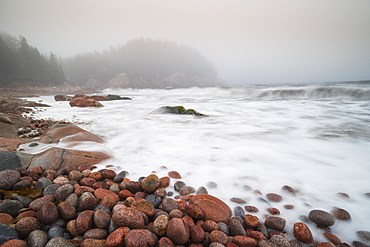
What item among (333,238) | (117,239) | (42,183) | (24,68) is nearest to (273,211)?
(333,238)

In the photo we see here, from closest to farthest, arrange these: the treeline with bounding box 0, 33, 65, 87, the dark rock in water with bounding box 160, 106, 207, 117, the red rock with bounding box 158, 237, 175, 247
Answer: the red rock with bounding box 158, 237, 175, 247 → the dark rock in water with bounding box 160, 106, 207, 117 → the treeline with bounding box 0, 33, 65, 87

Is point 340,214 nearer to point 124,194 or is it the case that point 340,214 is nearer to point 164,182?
point 164,182

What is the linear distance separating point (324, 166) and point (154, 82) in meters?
98.4

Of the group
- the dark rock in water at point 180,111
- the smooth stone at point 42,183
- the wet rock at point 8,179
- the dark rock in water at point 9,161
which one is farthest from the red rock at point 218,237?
the dark rock in water at point 180,111

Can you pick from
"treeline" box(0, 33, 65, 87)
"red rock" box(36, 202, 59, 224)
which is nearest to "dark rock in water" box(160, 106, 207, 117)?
"red rock" box(36, 202, 59, 224)

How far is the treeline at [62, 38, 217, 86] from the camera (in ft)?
266

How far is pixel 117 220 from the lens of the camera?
1.21 metres

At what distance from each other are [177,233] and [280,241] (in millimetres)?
766

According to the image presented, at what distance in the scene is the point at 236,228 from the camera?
4.27 ft

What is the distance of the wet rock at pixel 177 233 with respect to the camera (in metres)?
1.15

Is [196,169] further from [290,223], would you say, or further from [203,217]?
[290,223]

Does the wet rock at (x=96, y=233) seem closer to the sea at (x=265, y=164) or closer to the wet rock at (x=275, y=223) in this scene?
the sea at (x=265, y=164)

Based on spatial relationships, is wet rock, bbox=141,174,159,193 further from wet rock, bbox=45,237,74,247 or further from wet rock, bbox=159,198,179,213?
wet rock, bbox=45,237,74,247

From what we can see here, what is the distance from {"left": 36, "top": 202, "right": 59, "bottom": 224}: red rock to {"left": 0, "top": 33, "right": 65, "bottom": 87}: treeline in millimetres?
41907
